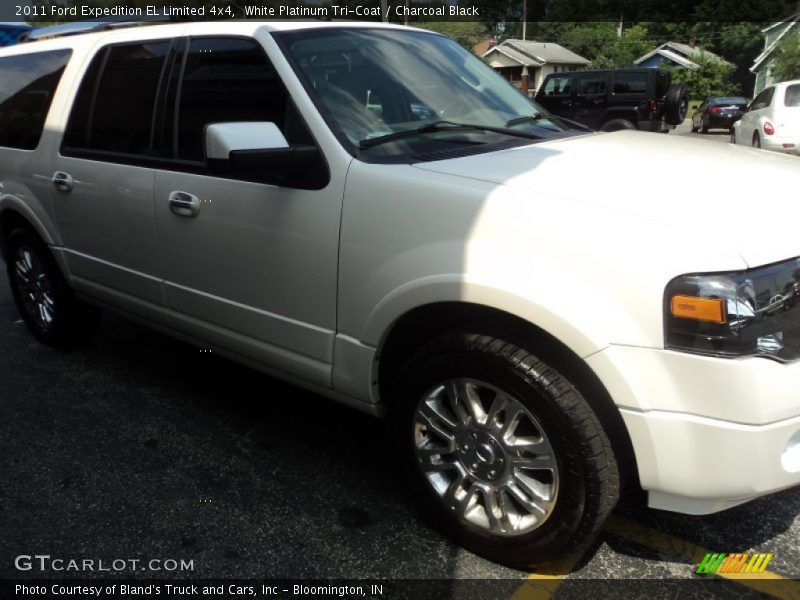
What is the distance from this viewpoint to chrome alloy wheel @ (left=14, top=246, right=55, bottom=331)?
4.49 meters

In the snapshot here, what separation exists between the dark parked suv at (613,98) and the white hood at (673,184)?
51.5 ft

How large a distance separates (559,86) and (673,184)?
18652 mm

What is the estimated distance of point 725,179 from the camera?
7.63 ft

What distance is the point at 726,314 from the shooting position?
6.14 ft

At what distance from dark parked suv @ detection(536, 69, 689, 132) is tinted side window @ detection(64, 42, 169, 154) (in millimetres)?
15333

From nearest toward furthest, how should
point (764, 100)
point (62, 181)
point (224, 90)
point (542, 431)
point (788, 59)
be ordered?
point (542, 431) → point (224, 90) → point (62, 181) → point (764, 100) → point (788, 59)

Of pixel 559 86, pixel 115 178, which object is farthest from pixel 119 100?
pixel 559 86

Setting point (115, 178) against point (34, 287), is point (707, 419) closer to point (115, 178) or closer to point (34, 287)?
point (115, 178)

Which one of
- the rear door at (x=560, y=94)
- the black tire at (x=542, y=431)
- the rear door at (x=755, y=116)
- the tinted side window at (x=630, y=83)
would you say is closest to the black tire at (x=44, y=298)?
the black tire at (x=542, y=431)

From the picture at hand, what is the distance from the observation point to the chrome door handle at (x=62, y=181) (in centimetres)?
381

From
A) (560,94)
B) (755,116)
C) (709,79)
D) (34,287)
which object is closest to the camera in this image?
(34,287)

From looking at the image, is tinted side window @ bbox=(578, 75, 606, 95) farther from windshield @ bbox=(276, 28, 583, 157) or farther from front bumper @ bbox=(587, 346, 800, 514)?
front bumper @ bbox=(587, 346, 800, 514)

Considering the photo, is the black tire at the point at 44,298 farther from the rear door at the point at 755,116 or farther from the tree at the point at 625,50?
the tree at the point at 625,50

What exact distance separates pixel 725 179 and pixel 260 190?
170 cm
